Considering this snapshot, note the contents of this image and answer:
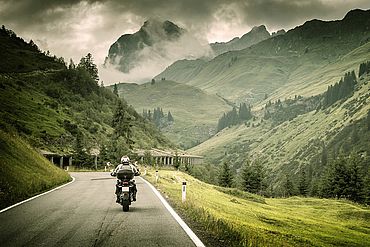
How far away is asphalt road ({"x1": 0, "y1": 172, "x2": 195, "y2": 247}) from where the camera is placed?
10375 mm

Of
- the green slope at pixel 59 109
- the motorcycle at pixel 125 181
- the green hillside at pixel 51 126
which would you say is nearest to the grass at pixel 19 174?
the green hillside at pixel 51 126

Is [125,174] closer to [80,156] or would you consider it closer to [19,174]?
[19,174]

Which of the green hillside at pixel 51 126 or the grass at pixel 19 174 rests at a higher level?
the green hillside at pixel 51 126

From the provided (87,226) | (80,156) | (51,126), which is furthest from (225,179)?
(87,226)

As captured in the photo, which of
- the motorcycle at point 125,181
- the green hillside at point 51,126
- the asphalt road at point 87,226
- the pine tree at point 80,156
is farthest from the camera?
the pine tree at point 80,156

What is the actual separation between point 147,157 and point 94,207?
343ft

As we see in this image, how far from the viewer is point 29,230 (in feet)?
38.3

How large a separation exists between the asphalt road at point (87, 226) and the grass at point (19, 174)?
1.93 metres

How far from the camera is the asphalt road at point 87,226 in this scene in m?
10.4

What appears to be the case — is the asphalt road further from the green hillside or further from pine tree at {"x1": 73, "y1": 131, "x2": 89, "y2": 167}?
pine tree at {"x1": 73, "y1": 131, "x2": 89, "y2": 167}

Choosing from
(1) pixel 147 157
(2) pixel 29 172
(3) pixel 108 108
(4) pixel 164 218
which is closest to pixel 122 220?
(4) pixel 164 218

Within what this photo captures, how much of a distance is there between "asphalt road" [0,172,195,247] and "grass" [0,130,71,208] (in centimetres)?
193

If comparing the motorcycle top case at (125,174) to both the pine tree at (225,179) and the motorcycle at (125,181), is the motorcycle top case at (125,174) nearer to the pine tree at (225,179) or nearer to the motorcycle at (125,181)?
the motorcycle at (125,181)

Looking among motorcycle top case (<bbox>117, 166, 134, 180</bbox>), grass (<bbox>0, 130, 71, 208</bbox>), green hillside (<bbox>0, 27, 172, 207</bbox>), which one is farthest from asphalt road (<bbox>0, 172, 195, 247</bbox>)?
green hillside (<bbox>0, 27, 172, 207</bbox>)
